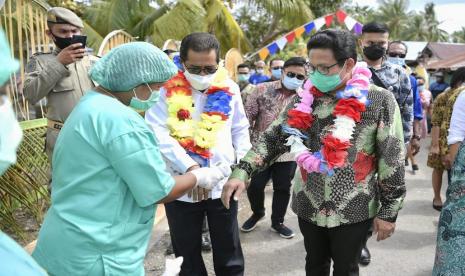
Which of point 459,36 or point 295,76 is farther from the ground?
point 295,76

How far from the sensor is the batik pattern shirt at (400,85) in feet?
13.0

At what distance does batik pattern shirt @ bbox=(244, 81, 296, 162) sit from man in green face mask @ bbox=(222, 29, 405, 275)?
7.02ft

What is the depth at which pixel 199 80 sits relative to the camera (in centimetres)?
297

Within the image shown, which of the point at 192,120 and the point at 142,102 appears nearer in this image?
the point at 142,102

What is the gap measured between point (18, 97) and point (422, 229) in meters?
4.52

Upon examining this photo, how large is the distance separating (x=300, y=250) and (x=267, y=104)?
157 cm

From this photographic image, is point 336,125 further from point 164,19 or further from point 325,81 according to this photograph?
point 164,19

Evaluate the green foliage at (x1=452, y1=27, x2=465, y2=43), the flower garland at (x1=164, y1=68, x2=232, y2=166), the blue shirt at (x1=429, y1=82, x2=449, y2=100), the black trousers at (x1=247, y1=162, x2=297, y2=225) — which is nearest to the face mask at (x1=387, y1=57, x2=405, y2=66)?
the black trousers at (x1=247, y1=162, x2=297, y2=225)

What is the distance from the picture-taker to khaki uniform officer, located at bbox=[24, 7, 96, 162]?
334 centimetres

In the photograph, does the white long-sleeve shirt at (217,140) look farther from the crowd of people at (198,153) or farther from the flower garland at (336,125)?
the flower garland at (336,125)

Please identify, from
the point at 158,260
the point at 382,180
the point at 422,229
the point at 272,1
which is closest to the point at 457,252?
the point at 382,180

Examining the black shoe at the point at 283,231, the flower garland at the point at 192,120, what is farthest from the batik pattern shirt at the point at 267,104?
the flower garland at the point at 192,120

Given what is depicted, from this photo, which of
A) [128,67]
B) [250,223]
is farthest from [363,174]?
[250,223]

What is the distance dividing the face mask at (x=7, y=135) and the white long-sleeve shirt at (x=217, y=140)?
166 centimetres
